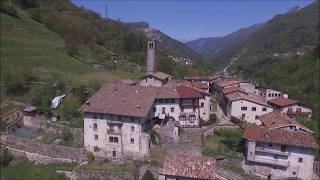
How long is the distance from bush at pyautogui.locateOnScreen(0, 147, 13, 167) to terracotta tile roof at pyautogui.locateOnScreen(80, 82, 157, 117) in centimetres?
1104

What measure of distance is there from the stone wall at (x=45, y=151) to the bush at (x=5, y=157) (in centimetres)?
115

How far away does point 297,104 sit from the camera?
221ft

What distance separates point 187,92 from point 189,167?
16663 millimetres

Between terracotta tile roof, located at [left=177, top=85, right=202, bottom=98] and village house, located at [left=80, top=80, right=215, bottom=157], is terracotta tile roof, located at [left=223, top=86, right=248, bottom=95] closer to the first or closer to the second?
terracotta tile roof, located at [left=177, top=85, right=202, bottom=98]

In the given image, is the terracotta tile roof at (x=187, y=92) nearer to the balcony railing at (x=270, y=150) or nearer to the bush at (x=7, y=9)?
the balcony railing at (x=270, y=150)

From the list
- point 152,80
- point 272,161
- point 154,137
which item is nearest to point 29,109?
point 152,80

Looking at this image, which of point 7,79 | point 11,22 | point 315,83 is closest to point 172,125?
point 7,79

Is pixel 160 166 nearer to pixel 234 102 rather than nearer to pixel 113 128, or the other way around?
pixel 113 128

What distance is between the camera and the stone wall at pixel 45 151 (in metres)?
48.8

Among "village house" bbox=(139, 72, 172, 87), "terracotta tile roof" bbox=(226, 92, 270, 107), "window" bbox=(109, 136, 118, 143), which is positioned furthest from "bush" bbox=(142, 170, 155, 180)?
"terracotta tile roof" bbox=(226, 92, 270, 107)

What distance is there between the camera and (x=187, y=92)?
2251 inches

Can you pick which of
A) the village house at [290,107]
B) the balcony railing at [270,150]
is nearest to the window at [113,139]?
the balcony railing at [270,150]

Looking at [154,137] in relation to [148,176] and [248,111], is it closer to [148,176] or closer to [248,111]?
[148,176]

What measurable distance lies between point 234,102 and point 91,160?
82.6 ft
